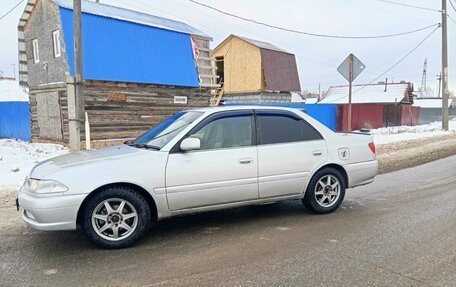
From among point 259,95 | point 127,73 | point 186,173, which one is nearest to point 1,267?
point 186,173

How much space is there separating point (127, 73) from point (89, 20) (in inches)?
93.6

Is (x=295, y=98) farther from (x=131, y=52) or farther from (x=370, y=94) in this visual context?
(x=131, y=52)

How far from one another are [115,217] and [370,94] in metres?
45.3

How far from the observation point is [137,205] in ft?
14.5

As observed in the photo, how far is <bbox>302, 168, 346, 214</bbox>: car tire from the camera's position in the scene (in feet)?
18.4

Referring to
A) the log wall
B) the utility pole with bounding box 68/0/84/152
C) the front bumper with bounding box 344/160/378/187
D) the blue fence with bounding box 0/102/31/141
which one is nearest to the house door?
the log wall

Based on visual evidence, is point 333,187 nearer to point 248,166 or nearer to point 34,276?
point 248,166

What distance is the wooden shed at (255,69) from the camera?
27984mm

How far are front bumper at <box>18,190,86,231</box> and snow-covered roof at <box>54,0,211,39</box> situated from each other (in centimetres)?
1224

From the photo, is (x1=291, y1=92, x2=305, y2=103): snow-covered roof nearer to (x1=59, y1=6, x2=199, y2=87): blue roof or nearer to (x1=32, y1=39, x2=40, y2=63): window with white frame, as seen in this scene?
(x1=59, y1=6, x2=199, y2=87): blue roof

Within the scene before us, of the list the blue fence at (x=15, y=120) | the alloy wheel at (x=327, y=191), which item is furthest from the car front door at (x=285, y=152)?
the blue fence at (x=15, y=120)

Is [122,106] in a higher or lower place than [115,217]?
higher

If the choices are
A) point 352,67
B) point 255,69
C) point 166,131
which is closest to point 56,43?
point 352,67

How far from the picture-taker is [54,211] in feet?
13.3
